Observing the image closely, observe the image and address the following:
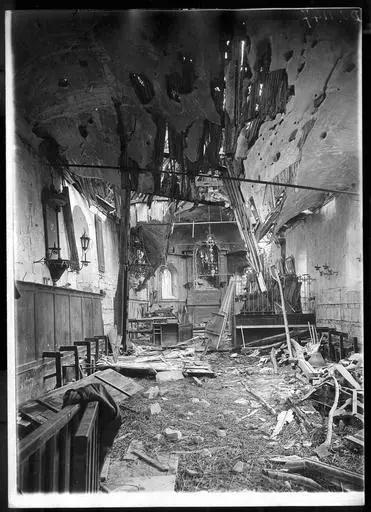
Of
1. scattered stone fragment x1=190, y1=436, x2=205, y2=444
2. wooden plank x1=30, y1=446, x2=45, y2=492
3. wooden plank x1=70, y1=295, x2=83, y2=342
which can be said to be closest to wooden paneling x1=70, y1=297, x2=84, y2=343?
wooden plank x1=70, y1=295, x2=83, y2=342

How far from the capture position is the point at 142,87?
10.5 ft

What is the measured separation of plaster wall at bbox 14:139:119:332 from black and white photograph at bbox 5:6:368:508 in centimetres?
2

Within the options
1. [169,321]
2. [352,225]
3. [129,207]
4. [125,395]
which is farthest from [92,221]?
[352,225]

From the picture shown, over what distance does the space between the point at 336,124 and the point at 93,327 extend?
263 centimetres

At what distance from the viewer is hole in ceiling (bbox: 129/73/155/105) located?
3172 millimetres

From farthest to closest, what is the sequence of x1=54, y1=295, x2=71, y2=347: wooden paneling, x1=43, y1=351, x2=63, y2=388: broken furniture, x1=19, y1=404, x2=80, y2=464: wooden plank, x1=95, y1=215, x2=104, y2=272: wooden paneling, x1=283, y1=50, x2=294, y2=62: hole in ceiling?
x1=95, y1=215, x2=104, y2=272: wooden paneling
x1=54, y1=295, x2=71, y2=347: wooden paneling
x1=43, y1=351, x2=63, y2=388: broken furniture
x1=283, y1=50, x2=294, y2=62: hole in ceiling
x1=19, y1=404, x2=80, y2=464: wooden plank

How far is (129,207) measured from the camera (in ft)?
11.8

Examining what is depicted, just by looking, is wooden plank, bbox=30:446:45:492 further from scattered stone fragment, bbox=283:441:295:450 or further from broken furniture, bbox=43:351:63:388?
scattered stone fragment, bbox=283:441:295:450

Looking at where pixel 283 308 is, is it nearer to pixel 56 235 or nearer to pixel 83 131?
pixel 56 235

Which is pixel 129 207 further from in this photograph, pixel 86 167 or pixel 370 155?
pixel 370 155

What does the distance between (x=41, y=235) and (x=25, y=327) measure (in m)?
0.73

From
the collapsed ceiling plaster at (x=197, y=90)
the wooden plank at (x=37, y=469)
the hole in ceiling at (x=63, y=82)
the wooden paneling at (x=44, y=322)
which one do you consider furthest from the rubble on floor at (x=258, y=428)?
the hole in ceiling at (x=63, y=82)

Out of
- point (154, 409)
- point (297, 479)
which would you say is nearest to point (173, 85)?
point (154, 409)

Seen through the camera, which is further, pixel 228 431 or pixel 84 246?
pixel 84 246
